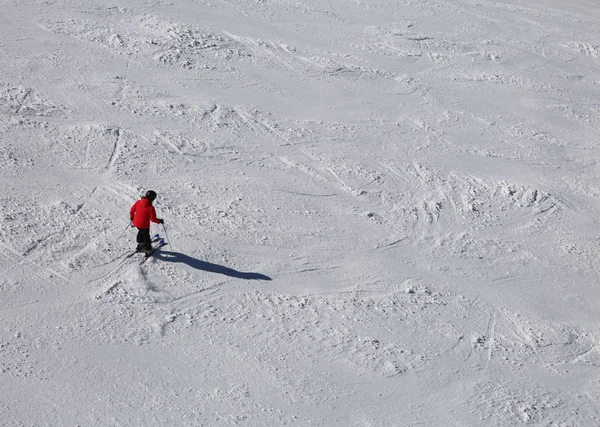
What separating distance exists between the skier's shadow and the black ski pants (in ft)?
Result: 1.13

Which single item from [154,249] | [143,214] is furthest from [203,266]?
[143,214]

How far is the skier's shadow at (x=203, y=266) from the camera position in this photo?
1184 centimetres

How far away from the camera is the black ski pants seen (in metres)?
11.4

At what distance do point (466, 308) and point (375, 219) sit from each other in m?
2.75

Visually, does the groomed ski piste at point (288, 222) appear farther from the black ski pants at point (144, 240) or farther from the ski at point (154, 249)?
the black ski pants at point (144, 240)

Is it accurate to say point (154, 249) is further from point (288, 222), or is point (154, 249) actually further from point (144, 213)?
point (288, 222)

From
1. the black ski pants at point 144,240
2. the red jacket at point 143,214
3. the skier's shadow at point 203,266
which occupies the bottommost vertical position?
the skier's shadow at point 203,266

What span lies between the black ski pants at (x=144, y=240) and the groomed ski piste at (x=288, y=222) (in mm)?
268

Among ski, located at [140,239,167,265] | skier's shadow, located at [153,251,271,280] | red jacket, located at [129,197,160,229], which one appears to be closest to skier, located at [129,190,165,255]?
red jacket, located at [129,197,160,229]

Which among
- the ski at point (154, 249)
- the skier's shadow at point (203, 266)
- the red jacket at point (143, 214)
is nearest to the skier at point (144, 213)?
the red jacket at point (143, 214)

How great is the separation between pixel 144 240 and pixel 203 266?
42.9 inches

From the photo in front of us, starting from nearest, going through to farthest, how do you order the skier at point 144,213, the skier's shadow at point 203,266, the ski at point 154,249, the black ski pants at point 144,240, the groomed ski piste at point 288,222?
the groomed ski piste at point 288,222, the skier at point 144,213, the black ski pants at point 144,240, the ski at point 154,249, the skier's shadow at point 203,266

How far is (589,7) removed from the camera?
27.5 m

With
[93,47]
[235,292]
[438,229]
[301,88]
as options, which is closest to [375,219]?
[438,229]
